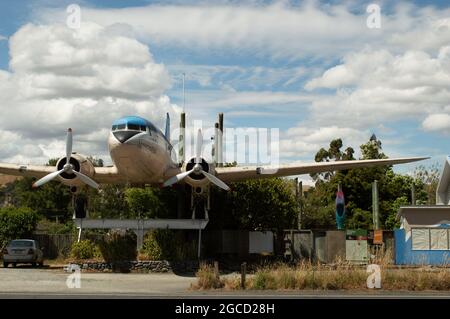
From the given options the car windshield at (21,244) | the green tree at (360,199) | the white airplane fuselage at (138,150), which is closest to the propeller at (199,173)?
the white airplane fuselage at (138,150)

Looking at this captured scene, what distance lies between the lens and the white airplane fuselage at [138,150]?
90.8 feet

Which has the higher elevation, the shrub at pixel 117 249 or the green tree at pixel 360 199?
the green tree at pixel 360 199

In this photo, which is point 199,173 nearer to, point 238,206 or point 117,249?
point 117,249

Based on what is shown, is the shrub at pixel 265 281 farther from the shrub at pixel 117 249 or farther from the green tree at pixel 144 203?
the green tree at pixel 144 203

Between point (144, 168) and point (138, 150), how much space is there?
1980mm

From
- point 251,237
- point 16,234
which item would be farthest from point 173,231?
point 16,234

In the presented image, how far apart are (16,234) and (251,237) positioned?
14.1 m

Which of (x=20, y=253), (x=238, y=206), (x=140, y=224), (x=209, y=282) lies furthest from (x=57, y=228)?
(x=209, y=282)

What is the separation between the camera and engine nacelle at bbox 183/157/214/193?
29.2 meters

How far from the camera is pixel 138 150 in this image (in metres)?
28.0

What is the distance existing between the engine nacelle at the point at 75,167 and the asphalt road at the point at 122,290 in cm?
528

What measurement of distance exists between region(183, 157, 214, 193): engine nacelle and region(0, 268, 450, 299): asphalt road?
5441 mm

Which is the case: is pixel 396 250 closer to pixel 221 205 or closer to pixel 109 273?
pixel 221 205

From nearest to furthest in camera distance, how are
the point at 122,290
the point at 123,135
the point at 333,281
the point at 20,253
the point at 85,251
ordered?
the point at 122,290, the point at 333,281, the point at 123,135, the point at 85,251, the point at 20,253
